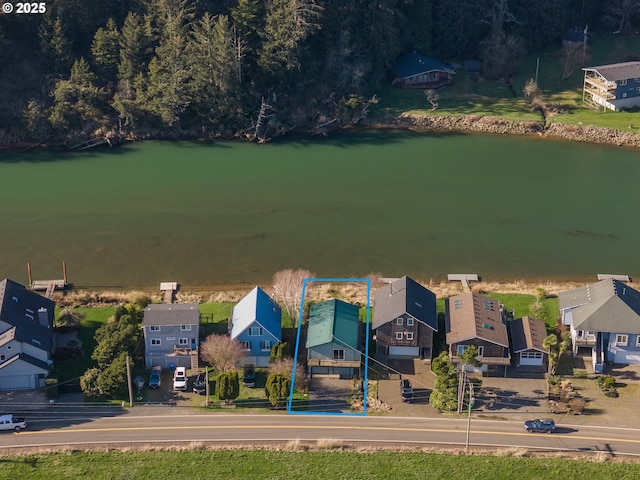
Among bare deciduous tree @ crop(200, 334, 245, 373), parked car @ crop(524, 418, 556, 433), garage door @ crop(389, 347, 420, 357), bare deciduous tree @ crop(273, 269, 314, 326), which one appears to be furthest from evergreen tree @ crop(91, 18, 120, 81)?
parked car @ crop(524, 418, 556, 433)

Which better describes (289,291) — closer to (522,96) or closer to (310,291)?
(310,291)

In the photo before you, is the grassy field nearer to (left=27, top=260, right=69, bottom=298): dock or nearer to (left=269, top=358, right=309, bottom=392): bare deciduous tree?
(left=27, top=260, right=69, bottom=298): dock

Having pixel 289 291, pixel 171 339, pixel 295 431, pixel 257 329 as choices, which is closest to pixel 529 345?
pixel 295 431

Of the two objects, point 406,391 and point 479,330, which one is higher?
point 479,330

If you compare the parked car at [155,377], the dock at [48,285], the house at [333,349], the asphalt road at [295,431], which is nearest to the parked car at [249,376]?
the asphalt road at [295,431]

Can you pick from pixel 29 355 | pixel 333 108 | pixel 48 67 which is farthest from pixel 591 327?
pixel 48 67
